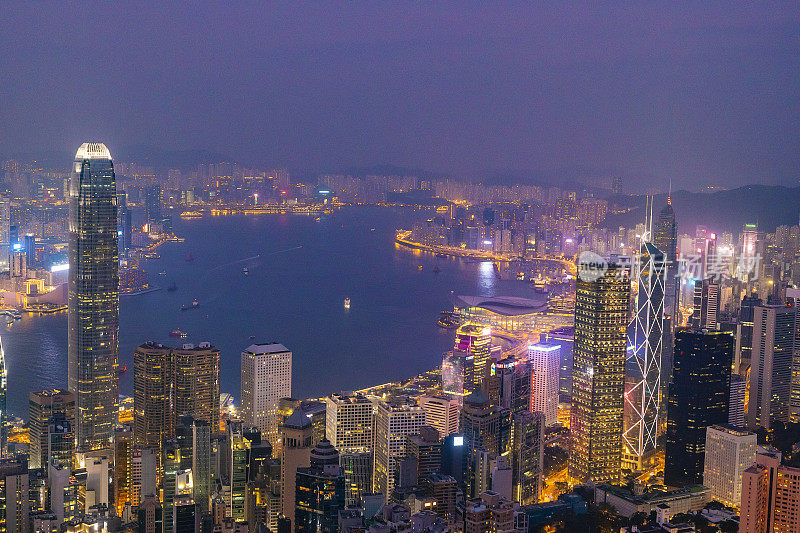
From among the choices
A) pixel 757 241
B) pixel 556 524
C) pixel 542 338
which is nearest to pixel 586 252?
pixel 542 338

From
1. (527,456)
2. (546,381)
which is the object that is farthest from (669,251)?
(527,456)

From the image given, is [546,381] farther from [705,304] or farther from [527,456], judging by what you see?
[527,456]

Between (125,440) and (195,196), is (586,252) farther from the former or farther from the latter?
(195,196)

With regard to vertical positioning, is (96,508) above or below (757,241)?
below

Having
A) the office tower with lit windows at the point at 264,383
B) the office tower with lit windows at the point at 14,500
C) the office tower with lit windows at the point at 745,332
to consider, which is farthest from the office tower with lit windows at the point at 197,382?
the office tower with lit windows at the point at 745,332

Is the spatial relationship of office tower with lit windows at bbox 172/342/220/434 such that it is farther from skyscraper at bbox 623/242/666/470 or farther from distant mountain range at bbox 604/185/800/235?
distant mountain range at bbox 604/185/800/235

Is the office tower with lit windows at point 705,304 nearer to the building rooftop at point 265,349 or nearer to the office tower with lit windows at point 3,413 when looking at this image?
the building rooftop at point 265,349
